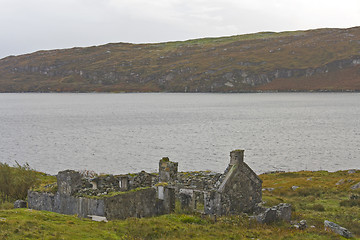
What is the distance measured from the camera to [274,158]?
242 ft

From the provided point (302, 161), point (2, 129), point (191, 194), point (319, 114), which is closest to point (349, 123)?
point (319, 114)

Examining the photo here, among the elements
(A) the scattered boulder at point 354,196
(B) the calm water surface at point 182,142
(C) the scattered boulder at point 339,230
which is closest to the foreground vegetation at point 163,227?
(C) the scattered boulder at point 339,230

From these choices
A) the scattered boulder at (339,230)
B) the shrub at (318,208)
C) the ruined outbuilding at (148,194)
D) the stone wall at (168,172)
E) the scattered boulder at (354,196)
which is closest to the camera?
the scattered boulder at (339,230)


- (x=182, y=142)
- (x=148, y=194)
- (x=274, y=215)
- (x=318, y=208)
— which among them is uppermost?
(x=148, y=194)

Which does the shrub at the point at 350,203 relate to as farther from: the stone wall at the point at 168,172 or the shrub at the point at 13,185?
the shrub at the point at 13,185

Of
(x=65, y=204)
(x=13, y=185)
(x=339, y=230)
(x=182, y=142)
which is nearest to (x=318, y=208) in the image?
(x=339, y=230)

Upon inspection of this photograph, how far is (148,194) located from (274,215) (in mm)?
7119

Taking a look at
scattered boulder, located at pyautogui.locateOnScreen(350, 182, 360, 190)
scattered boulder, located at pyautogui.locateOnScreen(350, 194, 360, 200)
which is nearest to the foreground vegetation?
scattered boulder, located at pyautogui.locateOnScreen(350, 194, 360, 200)

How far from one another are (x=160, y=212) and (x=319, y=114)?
5645 inches

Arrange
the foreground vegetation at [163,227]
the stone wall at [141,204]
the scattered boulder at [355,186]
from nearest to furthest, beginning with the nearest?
1. the foreground vegetation at [163,227]
2. the stone wall at [141,204]
3. the scattered boulder at [355,186]

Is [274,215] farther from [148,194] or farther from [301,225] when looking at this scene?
[148,194]

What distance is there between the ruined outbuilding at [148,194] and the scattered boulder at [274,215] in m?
2.38

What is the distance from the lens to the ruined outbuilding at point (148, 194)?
66.8 feet

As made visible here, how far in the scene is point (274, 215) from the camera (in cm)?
2198
